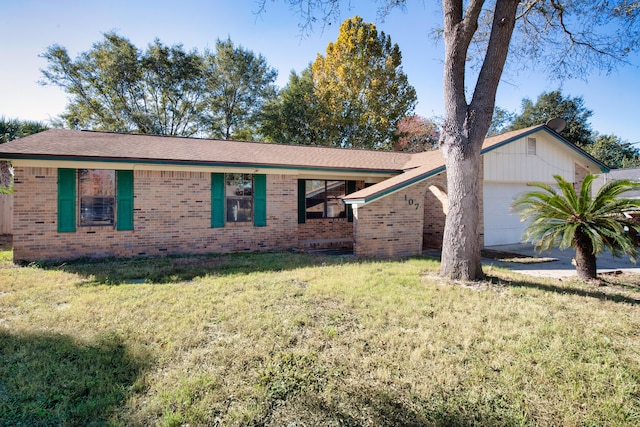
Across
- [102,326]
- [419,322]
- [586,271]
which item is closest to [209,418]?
[102,326]

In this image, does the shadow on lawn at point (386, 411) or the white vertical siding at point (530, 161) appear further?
the white vertical siding at point (530, 161)

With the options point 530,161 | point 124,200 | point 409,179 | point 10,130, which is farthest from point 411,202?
point 10,130

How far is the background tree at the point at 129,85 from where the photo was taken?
22.4 m

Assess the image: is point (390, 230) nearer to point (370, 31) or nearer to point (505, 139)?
point (505, 139)

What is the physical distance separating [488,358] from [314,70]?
26.0 m

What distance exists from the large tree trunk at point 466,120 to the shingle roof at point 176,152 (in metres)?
5.23

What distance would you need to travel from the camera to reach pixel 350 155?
45.6 ft

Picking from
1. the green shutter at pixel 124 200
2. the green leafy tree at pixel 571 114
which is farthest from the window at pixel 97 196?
the green leafy tree at pixel 571 114

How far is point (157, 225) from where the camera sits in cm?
949

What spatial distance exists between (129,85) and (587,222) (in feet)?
88.1

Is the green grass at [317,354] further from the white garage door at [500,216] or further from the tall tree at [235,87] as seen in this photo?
the tall tree at [235,87]

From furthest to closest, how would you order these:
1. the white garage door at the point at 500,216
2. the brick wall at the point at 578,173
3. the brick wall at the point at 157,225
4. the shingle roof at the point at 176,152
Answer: the brick wall at the point at 578,173
the white garage door at the point at 500,216
the shingle roof at the point at 176,152
the brick wall at the point at 157,225

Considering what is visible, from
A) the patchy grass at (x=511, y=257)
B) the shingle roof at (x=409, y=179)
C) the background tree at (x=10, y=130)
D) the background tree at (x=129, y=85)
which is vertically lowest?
the patchy grass at (x=511, y=257)

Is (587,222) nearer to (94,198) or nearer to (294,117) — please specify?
(94,198)
